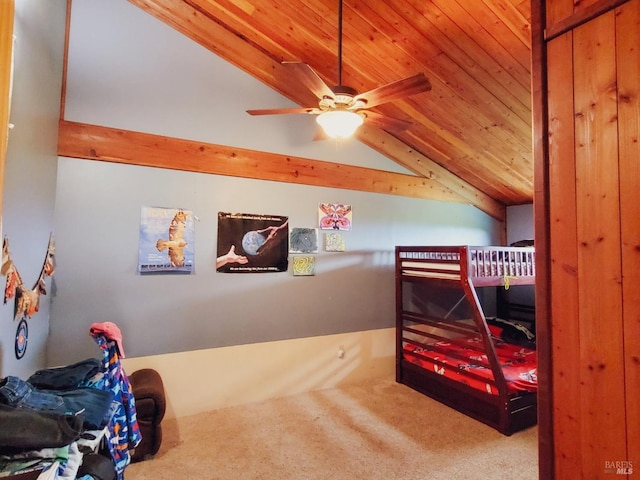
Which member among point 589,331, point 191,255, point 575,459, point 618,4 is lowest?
point 575,459

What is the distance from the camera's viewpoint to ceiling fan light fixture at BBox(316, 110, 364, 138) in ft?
6.63

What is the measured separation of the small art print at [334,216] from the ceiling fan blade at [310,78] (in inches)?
60.6

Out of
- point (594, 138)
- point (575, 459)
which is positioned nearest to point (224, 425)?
point (575, 459)

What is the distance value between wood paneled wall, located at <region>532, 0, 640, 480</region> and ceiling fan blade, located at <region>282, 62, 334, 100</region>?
104cm

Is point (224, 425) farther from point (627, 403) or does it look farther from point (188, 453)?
point (627, 403)

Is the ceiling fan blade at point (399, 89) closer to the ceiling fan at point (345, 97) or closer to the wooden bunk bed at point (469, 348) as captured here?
the ceiling fan at point (345, 97)

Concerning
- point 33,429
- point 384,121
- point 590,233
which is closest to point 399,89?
point 384,121

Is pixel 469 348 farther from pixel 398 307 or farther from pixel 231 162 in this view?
pixel 231 162

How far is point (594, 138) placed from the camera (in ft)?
3.36

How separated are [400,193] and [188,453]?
327 cm

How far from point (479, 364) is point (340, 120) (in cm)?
257

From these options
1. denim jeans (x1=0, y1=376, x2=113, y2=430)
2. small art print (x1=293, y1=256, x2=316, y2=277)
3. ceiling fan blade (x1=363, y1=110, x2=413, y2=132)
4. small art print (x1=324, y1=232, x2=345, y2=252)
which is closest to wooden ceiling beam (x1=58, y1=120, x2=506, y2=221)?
small art print (x1=324, y1=232, x2=345, y2=252)

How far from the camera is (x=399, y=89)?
6.06 feet

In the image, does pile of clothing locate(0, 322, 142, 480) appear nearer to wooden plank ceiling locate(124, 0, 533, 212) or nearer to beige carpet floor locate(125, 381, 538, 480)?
beige carpet floor locate(125, 381, 538, 480)
